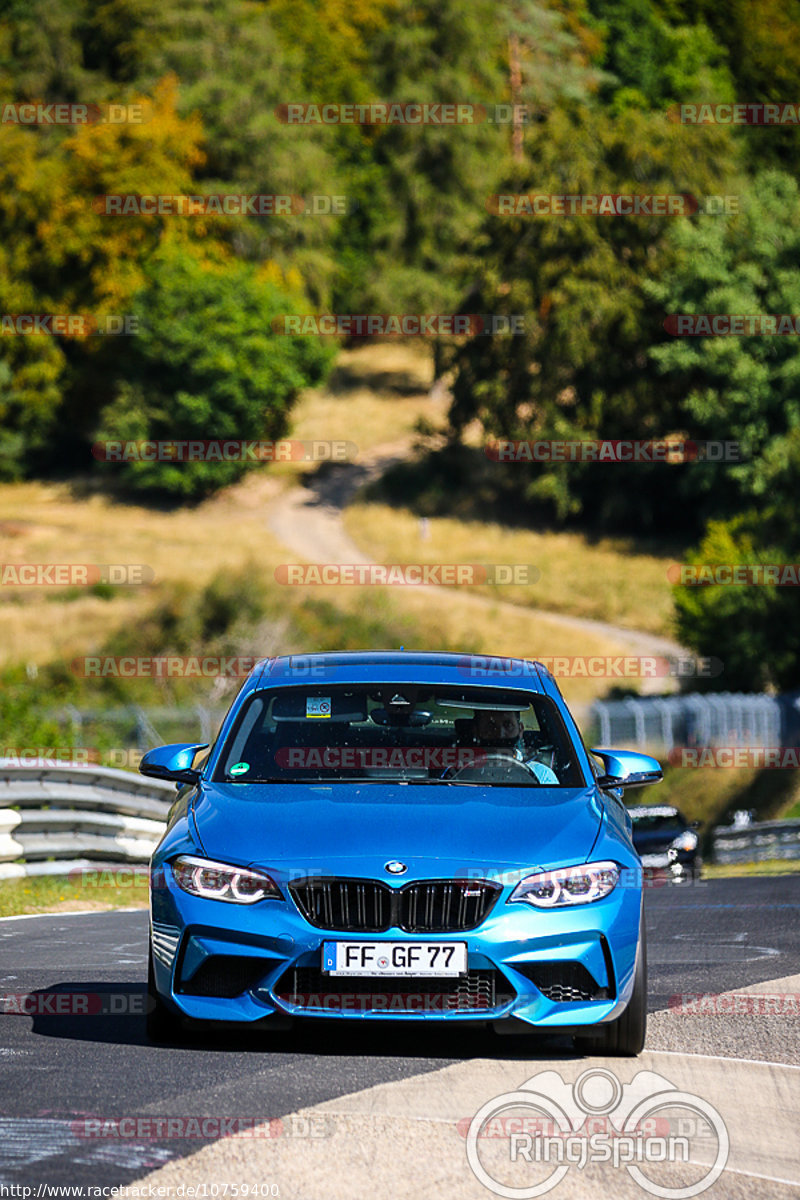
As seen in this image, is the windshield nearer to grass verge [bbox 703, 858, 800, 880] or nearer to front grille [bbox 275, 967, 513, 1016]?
front grille [bbox 275, 967, 513, 1016]

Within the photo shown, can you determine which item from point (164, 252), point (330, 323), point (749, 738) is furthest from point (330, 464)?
point (749, 738)

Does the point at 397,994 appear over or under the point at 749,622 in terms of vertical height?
over

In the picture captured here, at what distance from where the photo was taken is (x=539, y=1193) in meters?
4.50

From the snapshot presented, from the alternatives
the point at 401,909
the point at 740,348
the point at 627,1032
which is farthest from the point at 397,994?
the point at 740,348

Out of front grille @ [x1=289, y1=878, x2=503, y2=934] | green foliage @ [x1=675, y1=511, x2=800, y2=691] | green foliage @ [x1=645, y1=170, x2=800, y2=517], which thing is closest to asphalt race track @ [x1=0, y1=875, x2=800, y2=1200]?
front grille @ [x1=289, y1=878, x2=503, y2=934]

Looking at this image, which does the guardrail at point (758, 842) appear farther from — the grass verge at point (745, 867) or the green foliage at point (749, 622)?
the green foliage at point (749, 622)

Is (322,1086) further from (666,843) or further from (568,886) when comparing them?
(666,843)

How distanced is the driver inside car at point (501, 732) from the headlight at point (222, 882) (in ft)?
5.15

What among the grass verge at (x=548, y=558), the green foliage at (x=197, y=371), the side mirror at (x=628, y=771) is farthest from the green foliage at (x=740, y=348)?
the side mirror at (x=628, y=771)

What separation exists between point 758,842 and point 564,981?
2372cm

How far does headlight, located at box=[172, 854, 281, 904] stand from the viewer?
19.2 ft

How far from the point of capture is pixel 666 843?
21438mm

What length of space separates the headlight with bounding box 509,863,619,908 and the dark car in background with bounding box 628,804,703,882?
15173 millimetres

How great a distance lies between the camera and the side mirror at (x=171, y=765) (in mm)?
6953
